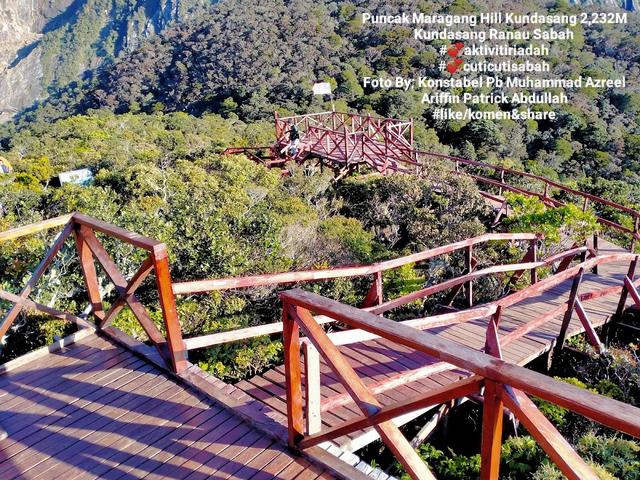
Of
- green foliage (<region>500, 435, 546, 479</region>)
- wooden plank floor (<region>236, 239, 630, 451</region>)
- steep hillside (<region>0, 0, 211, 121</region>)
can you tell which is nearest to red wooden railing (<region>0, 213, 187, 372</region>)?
wooden plank floor (<region>236, 239, 630, 451</region>)

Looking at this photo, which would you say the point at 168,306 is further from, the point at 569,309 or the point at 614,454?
the point at 569,309

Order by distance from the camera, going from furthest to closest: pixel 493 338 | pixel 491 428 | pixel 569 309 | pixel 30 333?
1. pixel 30 333
2. pixel 569 309
3. pixel 493 338
4. pixel 491 428

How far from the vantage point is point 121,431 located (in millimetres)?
2709

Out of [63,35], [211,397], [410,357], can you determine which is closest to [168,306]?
[211,397]

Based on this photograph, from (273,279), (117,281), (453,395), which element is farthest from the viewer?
(117,281)

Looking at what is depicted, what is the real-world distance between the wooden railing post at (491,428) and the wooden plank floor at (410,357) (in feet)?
5.15

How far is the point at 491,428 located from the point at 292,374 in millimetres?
1037

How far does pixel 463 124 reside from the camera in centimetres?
2770

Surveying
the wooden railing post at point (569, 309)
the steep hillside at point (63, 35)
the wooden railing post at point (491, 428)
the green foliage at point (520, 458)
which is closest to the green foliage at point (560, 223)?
the wooden railing post at point (569, 309)

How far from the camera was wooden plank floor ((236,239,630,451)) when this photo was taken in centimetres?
341

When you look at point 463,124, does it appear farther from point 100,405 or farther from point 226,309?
point 100,405

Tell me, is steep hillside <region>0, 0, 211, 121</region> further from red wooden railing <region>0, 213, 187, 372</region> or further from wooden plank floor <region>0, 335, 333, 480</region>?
Result: wooden plank floor <region>0, 335, 333, 480</region>

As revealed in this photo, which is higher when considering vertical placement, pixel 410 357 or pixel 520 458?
pixel 410 357

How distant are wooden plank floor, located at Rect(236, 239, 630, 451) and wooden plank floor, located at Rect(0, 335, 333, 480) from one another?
27.7 inches
